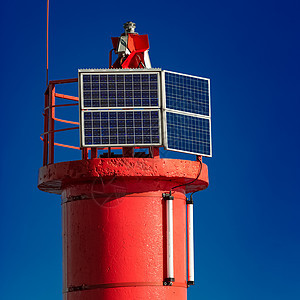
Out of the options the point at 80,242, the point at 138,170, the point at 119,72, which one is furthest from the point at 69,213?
the point at 119,72

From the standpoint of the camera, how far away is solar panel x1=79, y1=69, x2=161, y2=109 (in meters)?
21.9

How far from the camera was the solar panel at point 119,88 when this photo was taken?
2189 centimetres

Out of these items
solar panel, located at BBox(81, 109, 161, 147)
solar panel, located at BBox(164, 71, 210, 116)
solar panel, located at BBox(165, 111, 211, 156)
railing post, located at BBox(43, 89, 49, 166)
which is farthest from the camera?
railing post, located at BBox(43, 89, 49, 166)

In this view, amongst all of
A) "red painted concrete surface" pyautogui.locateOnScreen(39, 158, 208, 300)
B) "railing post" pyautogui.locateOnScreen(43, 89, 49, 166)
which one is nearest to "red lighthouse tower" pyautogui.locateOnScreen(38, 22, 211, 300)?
"red painted concrete surface" pyautogui.locateOnScreen(39, 158, 208, 300)

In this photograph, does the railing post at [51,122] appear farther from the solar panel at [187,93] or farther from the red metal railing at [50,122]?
the solar panel at [187,93]

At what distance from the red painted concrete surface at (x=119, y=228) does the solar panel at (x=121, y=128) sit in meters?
0.49

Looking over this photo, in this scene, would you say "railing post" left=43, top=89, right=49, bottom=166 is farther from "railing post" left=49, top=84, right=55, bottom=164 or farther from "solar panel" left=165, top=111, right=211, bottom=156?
"solar panel" left=165, top=111, right=211, bottom=156

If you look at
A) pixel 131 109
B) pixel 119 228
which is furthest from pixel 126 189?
pixel 131 109

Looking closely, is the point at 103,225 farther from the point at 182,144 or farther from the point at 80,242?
the point at 182,144

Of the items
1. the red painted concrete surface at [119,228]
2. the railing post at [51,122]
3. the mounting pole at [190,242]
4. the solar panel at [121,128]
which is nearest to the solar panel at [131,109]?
the solar panel at [121,128]

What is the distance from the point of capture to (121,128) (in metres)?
21.8

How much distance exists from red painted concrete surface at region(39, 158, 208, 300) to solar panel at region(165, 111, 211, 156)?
0.44 meters

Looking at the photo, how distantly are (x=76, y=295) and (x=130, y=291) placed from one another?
1.48m

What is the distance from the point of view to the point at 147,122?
71.7 ft
